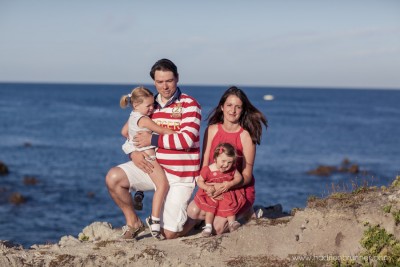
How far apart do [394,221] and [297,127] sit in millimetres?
67703

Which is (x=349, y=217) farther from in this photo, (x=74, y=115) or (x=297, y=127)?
(x=74, y=115)

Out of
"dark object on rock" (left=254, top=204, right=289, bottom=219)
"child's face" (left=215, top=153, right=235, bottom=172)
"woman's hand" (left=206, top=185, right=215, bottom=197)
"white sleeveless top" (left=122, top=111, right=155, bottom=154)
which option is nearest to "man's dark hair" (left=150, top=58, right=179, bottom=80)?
"white sleeveless top" (left=122, top=111, right=155, bottom=154)

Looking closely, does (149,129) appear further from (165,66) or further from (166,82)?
(165,66)

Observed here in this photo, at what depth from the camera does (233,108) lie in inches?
349

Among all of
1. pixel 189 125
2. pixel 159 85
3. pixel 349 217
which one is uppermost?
pixel 159 85

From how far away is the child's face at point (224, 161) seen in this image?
8.48 meters

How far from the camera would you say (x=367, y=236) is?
7.66m

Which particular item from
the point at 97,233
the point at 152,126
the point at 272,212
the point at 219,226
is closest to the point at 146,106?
the point at 152,126

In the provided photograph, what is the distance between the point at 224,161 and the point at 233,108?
2.95 ft

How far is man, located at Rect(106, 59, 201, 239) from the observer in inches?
342

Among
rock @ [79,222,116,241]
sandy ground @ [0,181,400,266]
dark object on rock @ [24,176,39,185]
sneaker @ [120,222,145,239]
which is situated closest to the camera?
sandy ground @ [0,181,400,266]

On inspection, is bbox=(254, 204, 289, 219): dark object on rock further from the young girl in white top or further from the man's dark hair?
the man's dark hair

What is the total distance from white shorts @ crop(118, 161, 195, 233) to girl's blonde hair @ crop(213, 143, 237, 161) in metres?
0.85

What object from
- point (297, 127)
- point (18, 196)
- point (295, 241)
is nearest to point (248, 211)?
point (295, 241)
